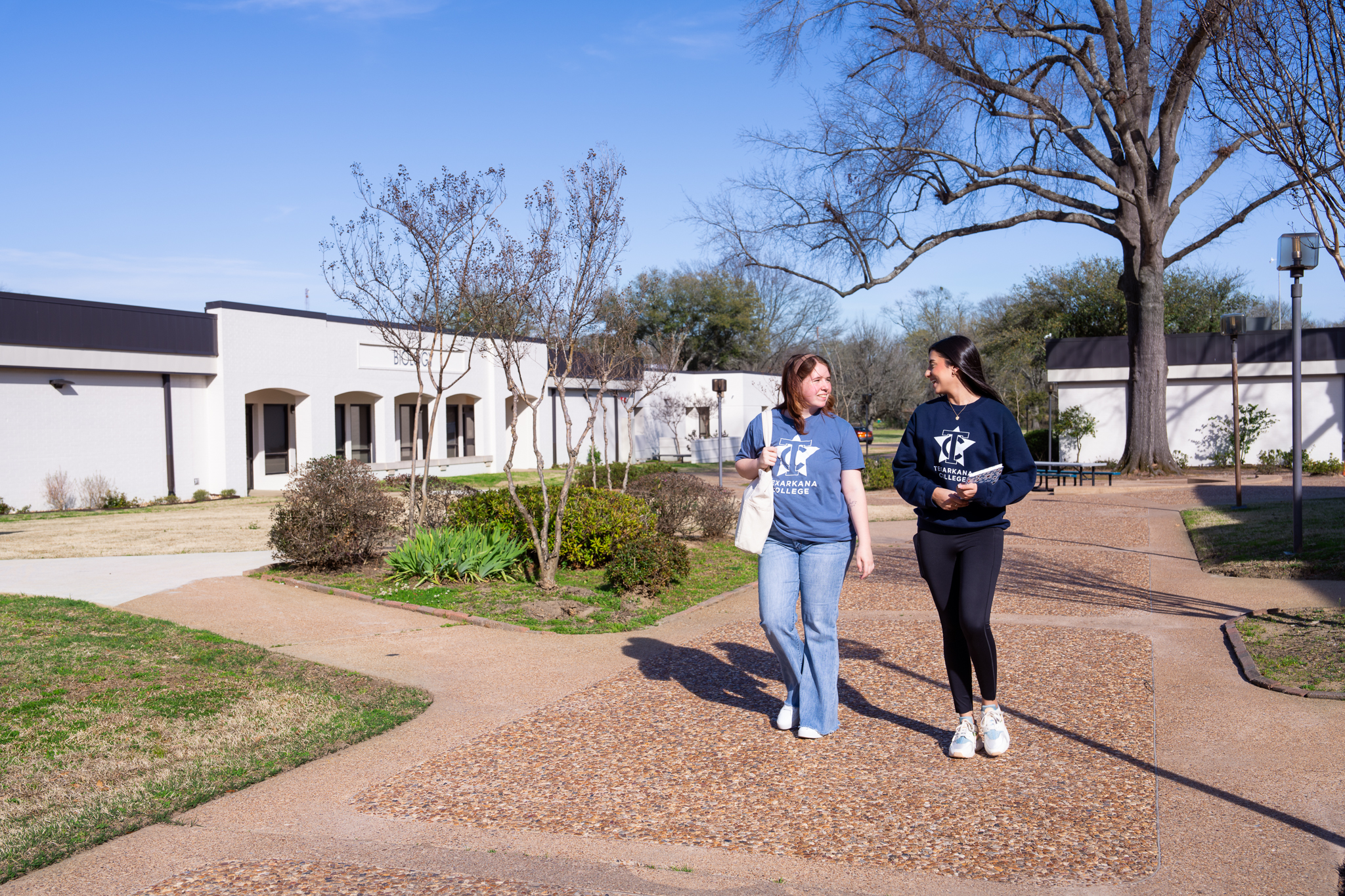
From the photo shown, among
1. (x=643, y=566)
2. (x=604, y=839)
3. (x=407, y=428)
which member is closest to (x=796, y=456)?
(x=604, y=839)

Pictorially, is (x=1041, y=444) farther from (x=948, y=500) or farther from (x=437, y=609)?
(x=948, y=500)

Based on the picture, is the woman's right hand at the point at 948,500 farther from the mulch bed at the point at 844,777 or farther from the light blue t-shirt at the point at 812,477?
the mulch bed at the point at 844,777

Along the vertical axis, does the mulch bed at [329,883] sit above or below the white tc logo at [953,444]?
below

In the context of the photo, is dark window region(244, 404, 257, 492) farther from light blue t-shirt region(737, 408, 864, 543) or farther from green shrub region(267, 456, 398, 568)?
light blue t-shirt region(737, 408, 864, 543)

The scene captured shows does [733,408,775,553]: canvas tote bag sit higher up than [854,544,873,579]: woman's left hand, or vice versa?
[733,408,775,553]: canvas tote bag

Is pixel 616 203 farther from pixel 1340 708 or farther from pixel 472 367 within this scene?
pixel 472 367

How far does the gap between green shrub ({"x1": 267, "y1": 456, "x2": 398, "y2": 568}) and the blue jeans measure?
19.7 feet

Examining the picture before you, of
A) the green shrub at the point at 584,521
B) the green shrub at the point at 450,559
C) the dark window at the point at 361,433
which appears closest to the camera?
the green shrub at the point at 450,559

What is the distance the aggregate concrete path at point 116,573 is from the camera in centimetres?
889

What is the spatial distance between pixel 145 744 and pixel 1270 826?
4.80 m

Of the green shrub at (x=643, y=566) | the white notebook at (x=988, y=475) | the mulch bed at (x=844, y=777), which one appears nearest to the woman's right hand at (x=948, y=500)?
the white notebook at (x=988, y=475)

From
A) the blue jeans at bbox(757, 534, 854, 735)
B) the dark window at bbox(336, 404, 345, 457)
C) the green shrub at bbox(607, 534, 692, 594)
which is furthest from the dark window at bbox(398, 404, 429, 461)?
the blue jeans at bbox(757, 534, 854, 735)

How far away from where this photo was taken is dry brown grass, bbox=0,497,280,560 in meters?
12.4

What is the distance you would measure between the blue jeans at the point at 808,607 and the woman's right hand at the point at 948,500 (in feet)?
1.68
